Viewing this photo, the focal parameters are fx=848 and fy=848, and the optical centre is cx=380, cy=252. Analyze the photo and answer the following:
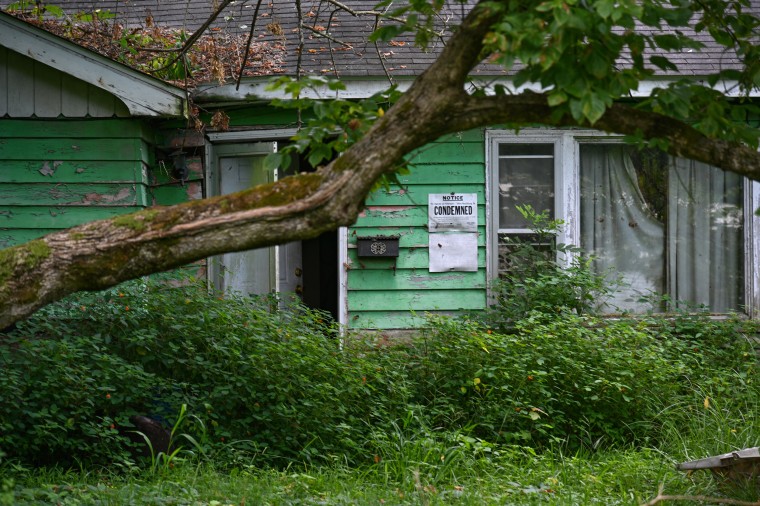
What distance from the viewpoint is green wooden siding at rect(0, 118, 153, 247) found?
24.9ft

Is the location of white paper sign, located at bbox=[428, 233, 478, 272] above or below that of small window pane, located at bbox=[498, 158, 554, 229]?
below

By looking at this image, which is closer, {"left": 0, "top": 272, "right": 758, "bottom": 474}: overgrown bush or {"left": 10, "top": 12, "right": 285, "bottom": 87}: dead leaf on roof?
{"left": 0, "top": 272, "right": 758, "bottom": 474}: overgrown bush

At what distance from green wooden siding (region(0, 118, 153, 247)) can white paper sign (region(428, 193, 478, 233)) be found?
2685 mm

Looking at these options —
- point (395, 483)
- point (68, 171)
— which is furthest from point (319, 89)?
point (395, 483)

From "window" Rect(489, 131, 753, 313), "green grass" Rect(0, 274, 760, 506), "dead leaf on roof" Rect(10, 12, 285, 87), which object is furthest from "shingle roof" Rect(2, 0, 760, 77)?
"green grass" Rect(0, 274, 760, 506)

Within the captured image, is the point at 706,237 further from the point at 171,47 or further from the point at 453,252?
the point at 171,47

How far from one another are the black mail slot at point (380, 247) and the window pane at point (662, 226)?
1.91m

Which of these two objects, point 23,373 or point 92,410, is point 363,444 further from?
point 23,373

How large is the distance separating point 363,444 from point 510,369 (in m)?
1.40

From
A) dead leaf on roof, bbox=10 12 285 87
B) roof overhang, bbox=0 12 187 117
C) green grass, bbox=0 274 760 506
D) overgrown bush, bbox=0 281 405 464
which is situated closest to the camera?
green grass, bbox=0 274 760 506

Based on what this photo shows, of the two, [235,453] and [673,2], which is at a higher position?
[673,2]

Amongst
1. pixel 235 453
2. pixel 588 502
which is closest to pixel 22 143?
pixel 235 453

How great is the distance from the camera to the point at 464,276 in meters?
8.04

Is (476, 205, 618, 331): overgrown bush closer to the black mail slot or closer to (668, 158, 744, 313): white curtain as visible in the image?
(668, 158, 744, 313): white curtain
